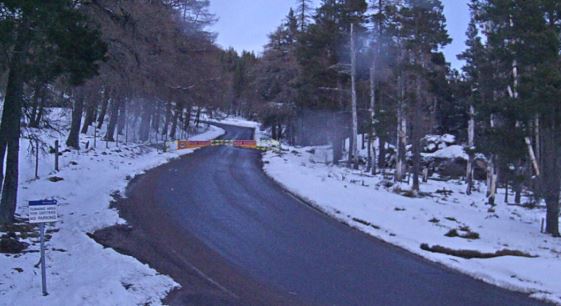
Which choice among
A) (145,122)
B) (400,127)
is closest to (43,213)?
(400,127)

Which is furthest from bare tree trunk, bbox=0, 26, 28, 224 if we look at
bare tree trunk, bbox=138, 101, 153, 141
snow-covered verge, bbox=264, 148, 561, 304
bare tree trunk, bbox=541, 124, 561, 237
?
bare tree trunk, bbox=138, 101, 153, 141

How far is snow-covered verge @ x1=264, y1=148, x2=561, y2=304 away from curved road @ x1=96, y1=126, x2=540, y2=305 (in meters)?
0.63

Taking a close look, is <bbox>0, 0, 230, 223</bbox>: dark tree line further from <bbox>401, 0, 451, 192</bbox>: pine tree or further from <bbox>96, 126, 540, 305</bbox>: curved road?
<bbox>401, 0, 451, 192</bbox>: pine tree

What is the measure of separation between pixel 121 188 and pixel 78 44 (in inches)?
321

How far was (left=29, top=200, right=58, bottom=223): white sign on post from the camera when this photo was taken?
848 cm

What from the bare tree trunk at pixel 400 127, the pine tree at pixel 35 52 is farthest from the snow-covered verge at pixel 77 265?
the bare tree trunk at pixel 400 127

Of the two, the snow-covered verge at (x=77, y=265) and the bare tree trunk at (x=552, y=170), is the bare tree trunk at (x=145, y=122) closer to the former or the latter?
the snow-covered verge at (x=77, y=265)

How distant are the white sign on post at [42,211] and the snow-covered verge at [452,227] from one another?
8.20 meters

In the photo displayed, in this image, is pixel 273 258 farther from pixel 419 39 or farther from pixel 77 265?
pixel 419 39

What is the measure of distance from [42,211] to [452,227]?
12208 millimetres

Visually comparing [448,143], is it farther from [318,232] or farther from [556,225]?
[318,232]

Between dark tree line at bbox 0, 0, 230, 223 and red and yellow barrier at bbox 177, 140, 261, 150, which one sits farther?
red and yellow barrier at bbox 177, 140, 261, 150

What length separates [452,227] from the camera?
1675 cm

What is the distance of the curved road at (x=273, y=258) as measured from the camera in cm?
938
